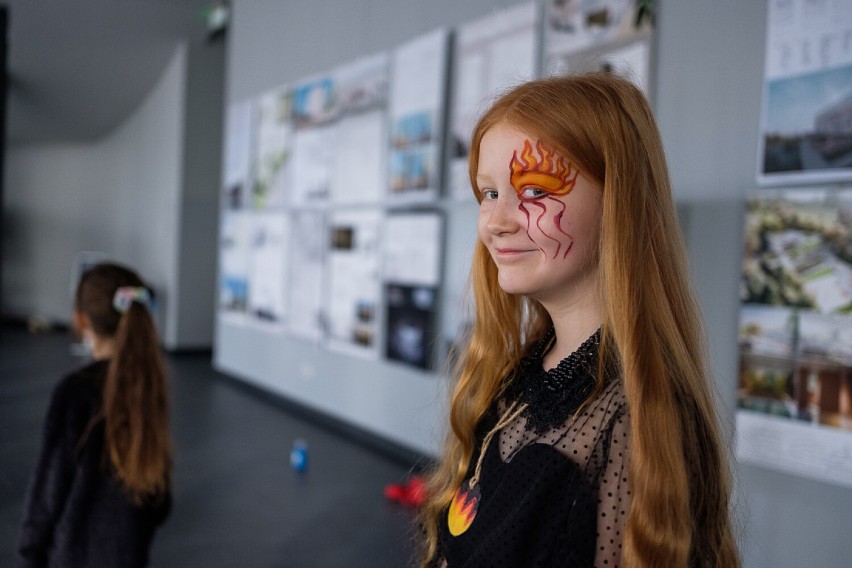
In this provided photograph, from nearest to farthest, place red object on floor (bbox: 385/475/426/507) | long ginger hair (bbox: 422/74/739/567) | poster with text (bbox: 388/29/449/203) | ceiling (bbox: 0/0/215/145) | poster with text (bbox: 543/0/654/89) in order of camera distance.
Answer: long ginger hair (bbox: 422/74/739/567) → poster with text (bbox: 543/0/654/89) → red object on floor (bbox: 385/475/426/507) → poster with text (bbox: 388/29/449/203) → ceiling (bbox: 0/0/215/145)

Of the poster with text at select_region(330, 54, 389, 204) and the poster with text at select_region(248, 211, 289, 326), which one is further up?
the poster with text at select_region(330, 54, 389, 204)

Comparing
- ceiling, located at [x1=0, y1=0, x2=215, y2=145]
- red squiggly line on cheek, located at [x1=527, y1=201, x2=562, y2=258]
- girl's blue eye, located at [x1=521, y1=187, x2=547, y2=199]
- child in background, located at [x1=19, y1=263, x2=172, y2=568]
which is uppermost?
ceiling, located at [x1=0, y1=0, x2=215, y2=145]

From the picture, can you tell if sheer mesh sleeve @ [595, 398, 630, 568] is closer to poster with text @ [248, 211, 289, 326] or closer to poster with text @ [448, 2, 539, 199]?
poster with text @ [448, 2, 539, 199]

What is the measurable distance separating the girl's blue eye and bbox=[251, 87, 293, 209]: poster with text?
16.2ft

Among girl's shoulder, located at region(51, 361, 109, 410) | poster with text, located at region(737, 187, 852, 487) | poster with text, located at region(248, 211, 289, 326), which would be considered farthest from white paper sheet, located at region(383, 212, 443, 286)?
girl's shoulder, located at region(51, 361, 109, 410)

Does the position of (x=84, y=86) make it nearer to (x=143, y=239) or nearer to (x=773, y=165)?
(x=143, y=239)

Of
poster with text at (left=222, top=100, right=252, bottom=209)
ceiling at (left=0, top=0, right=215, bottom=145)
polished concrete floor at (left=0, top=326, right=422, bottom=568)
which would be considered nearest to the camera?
polished concrete floor at (left=0, top=326, right=422, bottom=568)

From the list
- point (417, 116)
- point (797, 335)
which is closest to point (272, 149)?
point (417, 116)

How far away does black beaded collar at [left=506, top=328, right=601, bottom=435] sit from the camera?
0.84 meters

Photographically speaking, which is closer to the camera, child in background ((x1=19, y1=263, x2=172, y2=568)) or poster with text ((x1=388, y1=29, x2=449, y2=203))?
child in background ((x1=19, y1=263, x2=172, y2=568))

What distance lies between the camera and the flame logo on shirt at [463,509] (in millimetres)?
899

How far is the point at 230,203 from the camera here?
6.69 metres

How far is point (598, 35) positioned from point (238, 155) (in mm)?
4218

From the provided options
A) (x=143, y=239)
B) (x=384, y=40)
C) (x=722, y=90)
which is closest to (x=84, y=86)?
(x=143, y=239)
